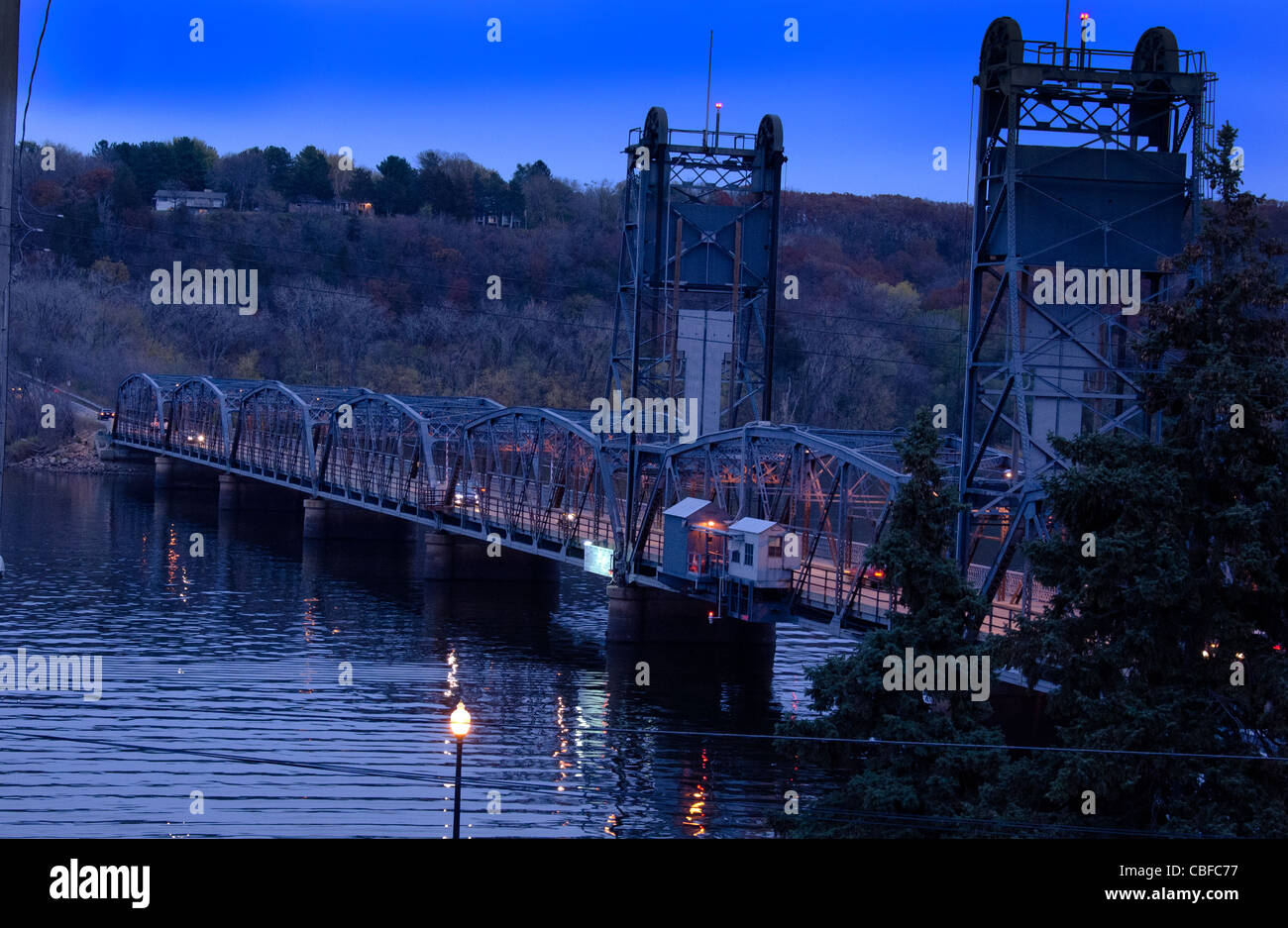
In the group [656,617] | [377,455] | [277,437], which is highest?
[277,437]

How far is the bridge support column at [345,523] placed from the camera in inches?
2795

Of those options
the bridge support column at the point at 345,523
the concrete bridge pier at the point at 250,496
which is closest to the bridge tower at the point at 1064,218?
the bridge support column at the point at 345,523

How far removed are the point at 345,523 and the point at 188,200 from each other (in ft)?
326

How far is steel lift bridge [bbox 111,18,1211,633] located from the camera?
93.9 feet

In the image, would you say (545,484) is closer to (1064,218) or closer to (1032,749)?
(1064,218)

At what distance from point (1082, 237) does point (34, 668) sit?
1146 inches

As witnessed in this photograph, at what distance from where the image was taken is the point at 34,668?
128ft

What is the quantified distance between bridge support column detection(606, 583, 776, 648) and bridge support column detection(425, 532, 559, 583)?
1280 centimetres

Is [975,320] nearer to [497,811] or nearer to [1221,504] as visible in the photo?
[1221,504]

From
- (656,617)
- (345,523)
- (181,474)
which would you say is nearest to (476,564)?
(656,617)

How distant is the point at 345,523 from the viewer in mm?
71750

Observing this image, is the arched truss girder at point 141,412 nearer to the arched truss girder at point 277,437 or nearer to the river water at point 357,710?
the arched truss girder at point 277,437
